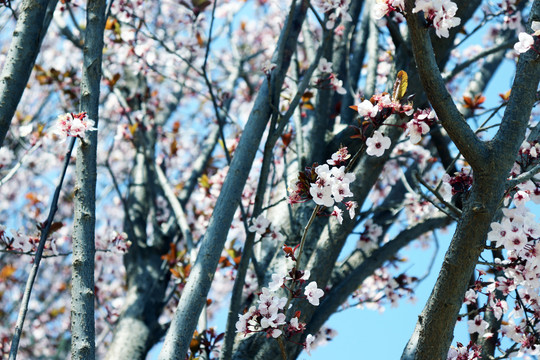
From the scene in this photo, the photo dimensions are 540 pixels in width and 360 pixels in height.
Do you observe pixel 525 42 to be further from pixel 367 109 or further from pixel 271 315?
pixel 271 315

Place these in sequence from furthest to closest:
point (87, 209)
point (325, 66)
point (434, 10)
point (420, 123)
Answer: point (325, 66), point (87, 209), point (420, 123), point (434, 10)

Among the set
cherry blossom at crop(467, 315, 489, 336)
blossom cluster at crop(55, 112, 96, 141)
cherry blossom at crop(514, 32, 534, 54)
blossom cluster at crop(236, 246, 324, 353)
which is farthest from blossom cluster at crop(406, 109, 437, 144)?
blossom cluster at crop(55, 112, 96, 141)

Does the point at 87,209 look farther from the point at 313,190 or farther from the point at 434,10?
the point at 434,10

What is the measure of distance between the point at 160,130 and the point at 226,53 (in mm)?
3016

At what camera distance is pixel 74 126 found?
5.98 ft

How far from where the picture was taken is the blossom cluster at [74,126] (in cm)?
183

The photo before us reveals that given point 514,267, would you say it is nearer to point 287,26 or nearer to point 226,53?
point 287,26

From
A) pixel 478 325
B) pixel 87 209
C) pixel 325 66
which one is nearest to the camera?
pixel 87 209

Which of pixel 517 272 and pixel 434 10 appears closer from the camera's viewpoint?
pixel 434 10

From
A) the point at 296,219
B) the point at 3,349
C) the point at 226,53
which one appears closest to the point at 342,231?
the point at 296,219

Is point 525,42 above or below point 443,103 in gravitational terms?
above

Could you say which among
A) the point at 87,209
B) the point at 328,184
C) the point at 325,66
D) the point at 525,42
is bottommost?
the point at 87,209

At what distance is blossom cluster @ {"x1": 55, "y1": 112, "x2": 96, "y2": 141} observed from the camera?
5.99 feet

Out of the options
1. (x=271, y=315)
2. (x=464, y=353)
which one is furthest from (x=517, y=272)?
(x=271, y=315)
